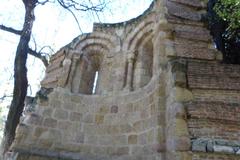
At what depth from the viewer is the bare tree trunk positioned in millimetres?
8016

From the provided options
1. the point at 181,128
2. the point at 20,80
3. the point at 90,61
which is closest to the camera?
the point at 181,128

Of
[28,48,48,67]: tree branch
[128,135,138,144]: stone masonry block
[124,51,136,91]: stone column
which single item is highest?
[28,48,48,67]: tree branch

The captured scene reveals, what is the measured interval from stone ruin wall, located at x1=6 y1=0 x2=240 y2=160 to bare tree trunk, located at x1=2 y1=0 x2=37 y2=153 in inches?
25.4

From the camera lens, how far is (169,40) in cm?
699

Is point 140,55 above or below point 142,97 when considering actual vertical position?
above

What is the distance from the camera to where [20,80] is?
885 cm

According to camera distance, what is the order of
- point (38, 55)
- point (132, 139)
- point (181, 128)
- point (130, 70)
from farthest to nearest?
point (38, 55), point (130, 70), point (132, 139), point (181, 128)

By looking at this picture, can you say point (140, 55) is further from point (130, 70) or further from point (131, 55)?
point (130, 70)

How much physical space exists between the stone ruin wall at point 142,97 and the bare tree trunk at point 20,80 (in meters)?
0.65

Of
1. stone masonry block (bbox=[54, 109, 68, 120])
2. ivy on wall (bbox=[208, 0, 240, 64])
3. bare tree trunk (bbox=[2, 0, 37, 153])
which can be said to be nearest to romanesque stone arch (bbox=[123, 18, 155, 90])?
stone masonry block (bbox=[54, 109, 68, 120])

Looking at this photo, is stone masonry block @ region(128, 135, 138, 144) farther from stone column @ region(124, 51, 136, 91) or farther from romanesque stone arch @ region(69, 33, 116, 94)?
romanesque stone arch @ region(69, 33, 116, 94)

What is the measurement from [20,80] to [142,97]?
151 inches

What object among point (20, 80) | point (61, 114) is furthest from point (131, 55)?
point (20, 80)

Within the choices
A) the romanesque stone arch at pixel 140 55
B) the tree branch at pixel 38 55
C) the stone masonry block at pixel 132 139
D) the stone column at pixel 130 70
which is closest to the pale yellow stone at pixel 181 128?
the stone masonry block at pixel 132 139
